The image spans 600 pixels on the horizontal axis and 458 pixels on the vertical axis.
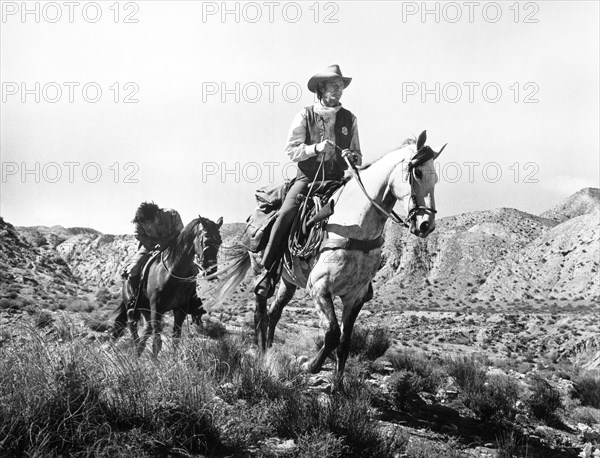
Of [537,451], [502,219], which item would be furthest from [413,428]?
[502,219]

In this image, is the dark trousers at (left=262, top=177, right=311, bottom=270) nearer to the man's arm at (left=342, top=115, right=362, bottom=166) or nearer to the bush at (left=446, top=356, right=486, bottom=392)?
the man's arm at (left=342, top=115, right=362, bottom=166)

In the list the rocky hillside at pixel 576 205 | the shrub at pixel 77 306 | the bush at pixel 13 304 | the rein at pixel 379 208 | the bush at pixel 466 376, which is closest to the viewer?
the rein at pixel 379 208

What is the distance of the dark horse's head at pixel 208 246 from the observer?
8648mm

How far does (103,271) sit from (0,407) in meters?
84.8

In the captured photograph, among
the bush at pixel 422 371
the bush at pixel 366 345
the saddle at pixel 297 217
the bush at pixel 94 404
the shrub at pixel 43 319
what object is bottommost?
the bush at pixel 422 371

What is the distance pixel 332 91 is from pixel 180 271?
150 inches

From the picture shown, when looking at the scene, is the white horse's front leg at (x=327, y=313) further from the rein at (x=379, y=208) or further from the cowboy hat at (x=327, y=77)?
the cowboy hat at (x=327, y=77)

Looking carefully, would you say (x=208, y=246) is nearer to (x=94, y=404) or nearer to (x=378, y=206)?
(x=378, y=206)

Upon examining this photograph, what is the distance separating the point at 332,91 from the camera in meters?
7.41

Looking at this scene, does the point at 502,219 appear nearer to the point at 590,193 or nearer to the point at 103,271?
the point at 590,193

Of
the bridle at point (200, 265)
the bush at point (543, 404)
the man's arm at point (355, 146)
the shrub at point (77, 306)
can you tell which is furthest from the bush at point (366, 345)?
the shrub at point (77, 306)

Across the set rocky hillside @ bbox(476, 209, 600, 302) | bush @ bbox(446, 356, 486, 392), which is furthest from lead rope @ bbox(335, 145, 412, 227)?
rocky hillside @ bbox(476, 209, 600, 302)

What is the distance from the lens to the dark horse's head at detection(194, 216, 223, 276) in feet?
28.4

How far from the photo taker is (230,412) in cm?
529
